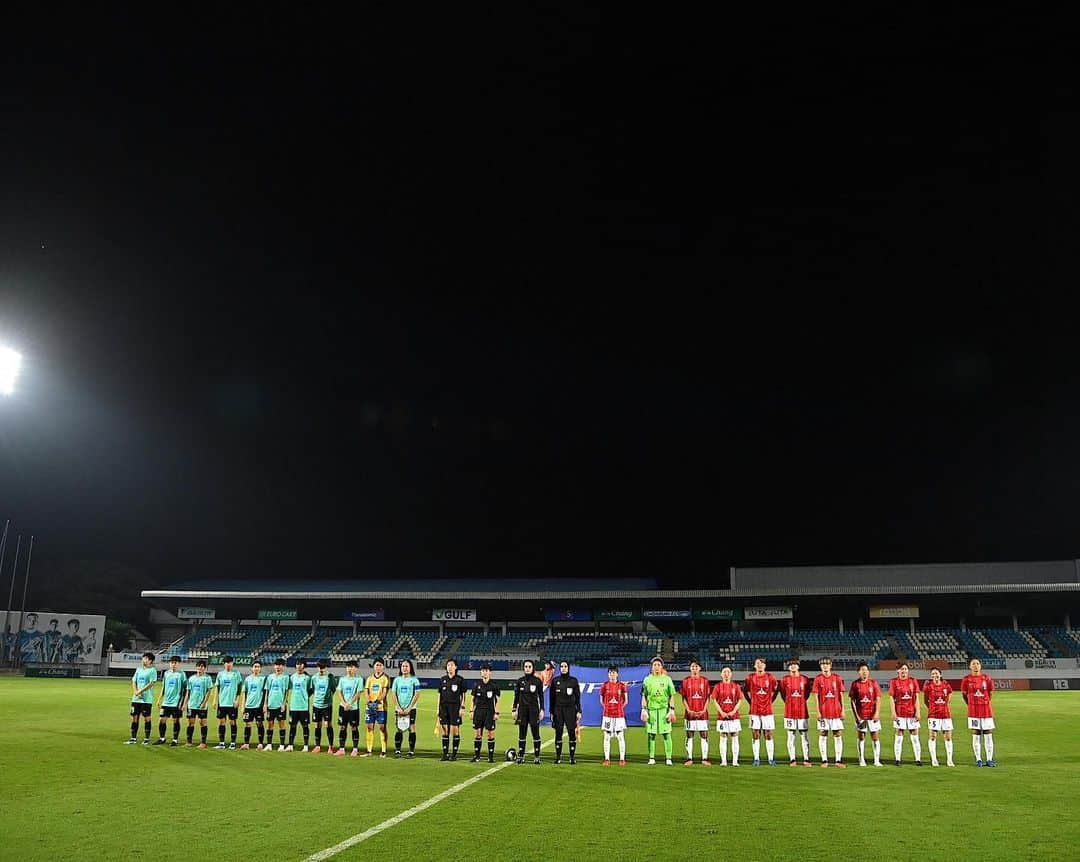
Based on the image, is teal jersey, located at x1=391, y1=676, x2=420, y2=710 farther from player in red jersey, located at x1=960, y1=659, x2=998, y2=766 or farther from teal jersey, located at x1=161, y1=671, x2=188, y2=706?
player in red jersey, located at x1=960, y1=659, x2=998, y2=766

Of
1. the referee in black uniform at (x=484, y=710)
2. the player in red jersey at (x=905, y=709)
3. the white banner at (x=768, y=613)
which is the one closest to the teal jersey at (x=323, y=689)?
the referee in black uniform at (x=484, y=710)

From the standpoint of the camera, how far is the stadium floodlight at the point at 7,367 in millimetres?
46406

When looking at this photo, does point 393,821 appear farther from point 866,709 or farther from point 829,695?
point 866,709

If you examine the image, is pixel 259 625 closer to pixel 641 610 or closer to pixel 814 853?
pixel 641 610

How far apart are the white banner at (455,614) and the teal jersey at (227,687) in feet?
168

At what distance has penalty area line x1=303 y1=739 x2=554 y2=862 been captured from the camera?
869cm

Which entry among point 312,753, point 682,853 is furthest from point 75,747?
point 682,853

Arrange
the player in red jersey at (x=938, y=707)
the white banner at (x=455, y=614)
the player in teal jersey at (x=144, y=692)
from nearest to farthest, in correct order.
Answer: the player in red jersey at (x=938, y=707)
the player in teal jersey at (x=144, y=692)
the white banner at (x=455, y=614)

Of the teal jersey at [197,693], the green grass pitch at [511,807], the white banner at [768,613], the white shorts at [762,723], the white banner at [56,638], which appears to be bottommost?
the green grass pitch at [511,807]

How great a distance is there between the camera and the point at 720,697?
680 inches

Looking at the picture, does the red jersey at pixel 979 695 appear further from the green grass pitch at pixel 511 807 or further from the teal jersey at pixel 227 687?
the teal jersey at pixel 227 687

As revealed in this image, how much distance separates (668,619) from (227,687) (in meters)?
52.8

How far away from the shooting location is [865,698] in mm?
16844

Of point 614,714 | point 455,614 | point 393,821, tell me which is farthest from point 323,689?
point 455,614
